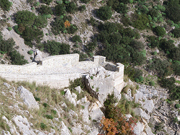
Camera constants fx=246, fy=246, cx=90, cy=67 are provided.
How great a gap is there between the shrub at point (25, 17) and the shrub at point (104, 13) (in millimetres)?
13786

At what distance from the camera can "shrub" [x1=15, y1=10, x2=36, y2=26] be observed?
43188mm

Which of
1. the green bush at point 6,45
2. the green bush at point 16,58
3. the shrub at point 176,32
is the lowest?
the green bush at point 16,58

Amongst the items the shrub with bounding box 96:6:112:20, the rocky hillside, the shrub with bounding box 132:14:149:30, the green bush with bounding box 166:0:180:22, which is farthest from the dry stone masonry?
the green bush with bounding box 166:0:180:22

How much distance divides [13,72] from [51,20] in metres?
29.6

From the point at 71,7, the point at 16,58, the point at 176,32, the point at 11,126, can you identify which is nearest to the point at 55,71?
the point at 11,126

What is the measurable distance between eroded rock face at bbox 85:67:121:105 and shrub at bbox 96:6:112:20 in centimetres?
2926

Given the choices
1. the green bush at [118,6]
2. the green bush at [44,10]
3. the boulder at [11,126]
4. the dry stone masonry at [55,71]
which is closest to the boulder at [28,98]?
the dry stone masonry at [55,71]

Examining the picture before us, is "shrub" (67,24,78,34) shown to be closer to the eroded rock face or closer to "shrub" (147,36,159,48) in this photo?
"shrub" (147,36,159,48)

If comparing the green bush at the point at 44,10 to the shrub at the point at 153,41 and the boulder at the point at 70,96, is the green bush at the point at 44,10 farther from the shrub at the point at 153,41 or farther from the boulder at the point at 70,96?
the boulder at the point at 70,96

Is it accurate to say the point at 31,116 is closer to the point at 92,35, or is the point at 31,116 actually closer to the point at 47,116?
the point at 47,116

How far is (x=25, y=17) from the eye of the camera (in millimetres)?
43406

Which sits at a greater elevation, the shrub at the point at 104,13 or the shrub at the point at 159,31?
the shrub at the point at 104,13

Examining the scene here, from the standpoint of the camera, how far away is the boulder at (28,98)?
1733 centimetres

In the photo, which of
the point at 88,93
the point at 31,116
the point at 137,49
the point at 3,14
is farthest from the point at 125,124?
the point at 3,14
